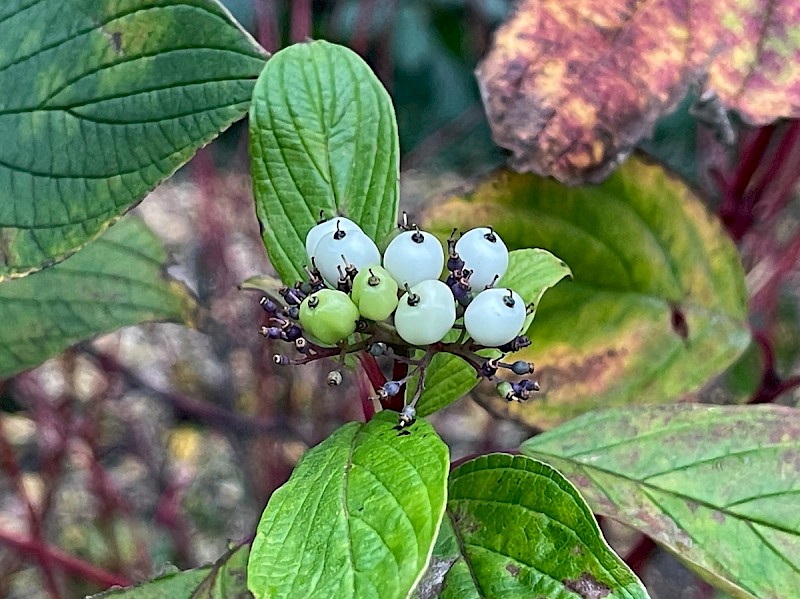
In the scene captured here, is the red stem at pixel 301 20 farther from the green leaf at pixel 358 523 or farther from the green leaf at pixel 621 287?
the green leaf at pixel 358 523

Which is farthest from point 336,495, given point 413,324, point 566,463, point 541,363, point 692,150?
point 692,150

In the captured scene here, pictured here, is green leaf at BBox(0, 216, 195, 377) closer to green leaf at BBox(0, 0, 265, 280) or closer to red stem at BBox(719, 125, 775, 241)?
green leaf at BBox(0, 0, 265, 280)

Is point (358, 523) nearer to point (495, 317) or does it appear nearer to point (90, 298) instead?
point (495, 317)

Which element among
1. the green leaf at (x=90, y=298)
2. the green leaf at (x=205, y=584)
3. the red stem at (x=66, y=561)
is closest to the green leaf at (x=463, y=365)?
the green leaf at (x=205, y=584)

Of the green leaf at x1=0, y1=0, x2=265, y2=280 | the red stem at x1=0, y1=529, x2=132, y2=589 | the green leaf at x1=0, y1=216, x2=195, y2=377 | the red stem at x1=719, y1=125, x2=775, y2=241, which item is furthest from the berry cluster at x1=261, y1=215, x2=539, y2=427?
the red stem at x1=0, y1=529, x2=132, y2=589

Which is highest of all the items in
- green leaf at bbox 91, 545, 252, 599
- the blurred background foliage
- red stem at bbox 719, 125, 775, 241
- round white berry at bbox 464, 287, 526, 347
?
round white berry at bbox 464, 287, 526, 347

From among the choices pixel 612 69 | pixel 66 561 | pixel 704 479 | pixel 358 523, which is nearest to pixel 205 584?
pixel 358 523
